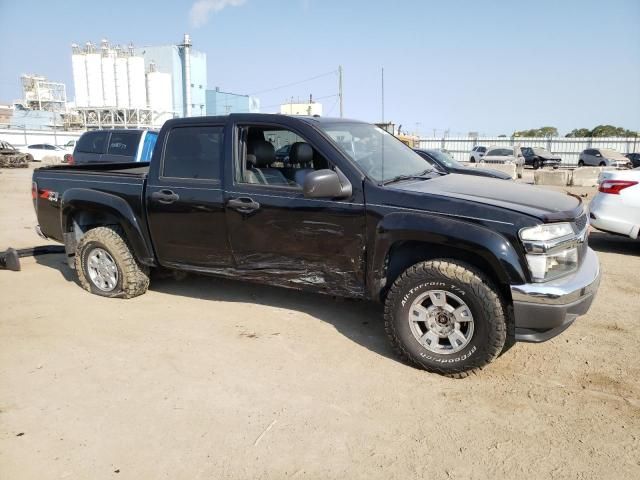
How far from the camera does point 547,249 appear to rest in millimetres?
3271

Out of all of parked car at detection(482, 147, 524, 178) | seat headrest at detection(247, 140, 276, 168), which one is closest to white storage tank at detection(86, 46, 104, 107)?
parked car at detection(482, 147, 524, 178)

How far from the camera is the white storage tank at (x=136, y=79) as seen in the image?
219ft

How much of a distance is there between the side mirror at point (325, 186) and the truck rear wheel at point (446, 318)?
0.77 metres

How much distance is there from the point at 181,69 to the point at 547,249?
77.1 m

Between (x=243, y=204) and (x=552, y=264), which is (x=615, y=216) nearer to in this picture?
(x=552, y=264)

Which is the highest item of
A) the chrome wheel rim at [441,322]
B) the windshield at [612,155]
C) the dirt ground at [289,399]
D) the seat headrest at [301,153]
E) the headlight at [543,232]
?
the windshield at [612,155]

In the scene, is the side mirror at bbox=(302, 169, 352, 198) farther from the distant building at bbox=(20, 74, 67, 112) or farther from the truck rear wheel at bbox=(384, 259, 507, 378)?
the distant building at bbox=(20, 74, 67, 112)

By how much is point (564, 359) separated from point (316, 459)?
226 centimetres

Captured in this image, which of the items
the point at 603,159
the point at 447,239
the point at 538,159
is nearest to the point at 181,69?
the point at 538,159

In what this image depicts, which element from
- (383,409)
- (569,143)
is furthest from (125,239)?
(569,143)

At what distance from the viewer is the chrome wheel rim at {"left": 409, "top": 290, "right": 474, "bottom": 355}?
3533 mm

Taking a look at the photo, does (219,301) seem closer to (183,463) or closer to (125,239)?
(125,239)

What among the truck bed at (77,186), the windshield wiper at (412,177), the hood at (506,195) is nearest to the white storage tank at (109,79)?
the truck bed at (77,186)

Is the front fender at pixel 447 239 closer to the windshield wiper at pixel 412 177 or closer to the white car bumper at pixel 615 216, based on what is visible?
the windshield wiper at pixel 412 177
